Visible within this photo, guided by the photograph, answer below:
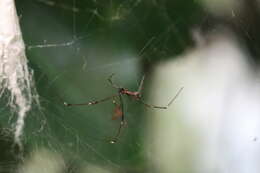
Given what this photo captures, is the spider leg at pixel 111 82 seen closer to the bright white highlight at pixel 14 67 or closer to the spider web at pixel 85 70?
the spider web at pixel 85 70

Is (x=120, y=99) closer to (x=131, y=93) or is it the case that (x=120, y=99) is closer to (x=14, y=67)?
(x=131, y=93)

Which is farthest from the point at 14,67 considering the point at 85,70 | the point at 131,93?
the point at 131,93

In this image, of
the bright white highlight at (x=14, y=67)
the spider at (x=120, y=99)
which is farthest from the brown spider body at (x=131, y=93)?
the bright white highlight at (x=14, y=67)

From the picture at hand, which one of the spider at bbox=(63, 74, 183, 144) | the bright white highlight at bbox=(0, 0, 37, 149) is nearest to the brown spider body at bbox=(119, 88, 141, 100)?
the spider at bbox=(63, 74, 183, 144)

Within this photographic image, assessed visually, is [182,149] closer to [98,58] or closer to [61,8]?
[98,58]

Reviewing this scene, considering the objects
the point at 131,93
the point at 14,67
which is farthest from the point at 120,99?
the point at 14,67

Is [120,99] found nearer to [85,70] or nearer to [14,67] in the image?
[85,70]

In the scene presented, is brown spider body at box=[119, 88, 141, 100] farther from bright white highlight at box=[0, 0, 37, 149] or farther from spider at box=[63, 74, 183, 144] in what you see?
bright white highlight at box=[0, 0, 37, 149]
